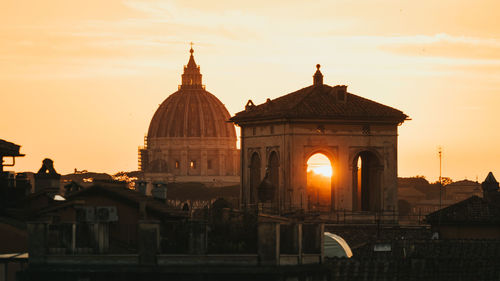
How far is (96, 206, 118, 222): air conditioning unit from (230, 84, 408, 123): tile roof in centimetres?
2980

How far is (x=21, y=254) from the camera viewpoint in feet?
157

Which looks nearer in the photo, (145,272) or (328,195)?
(145,272)

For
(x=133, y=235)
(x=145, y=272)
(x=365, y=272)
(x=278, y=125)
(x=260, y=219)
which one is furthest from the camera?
(x=278, y=125)

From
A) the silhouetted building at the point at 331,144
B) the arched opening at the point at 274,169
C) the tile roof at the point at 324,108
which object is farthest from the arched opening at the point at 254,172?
the tile roof at the point at 324,108

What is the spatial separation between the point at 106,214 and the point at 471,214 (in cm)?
3022

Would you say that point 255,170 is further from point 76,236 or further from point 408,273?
point 76,236

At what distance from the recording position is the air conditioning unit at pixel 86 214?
Result: 44469mm

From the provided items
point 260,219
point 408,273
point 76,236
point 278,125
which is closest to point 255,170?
point 278,125

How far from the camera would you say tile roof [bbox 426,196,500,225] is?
72625 mm

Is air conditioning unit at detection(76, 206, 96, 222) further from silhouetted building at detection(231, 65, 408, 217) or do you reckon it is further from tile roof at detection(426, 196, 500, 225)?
tile roof at detection(426, 196, 500, 225)

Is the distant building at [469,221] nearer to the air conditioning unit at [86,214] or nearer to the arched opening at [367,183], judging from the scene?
the arched opening at [367,183]

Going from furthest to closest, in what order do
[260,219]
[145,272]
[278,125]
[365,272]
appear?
[278,125], [365,272], [260,219], [145,272]

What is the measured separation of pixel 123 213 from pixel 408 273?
1207cm

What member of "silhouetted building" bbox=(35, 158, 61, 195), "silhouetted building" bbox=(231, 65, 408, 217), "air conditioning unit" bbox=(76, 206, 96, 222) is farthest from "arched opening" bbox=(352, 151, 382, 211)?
"air conditioning unit" bbox=(76, 206, 96, 222)
